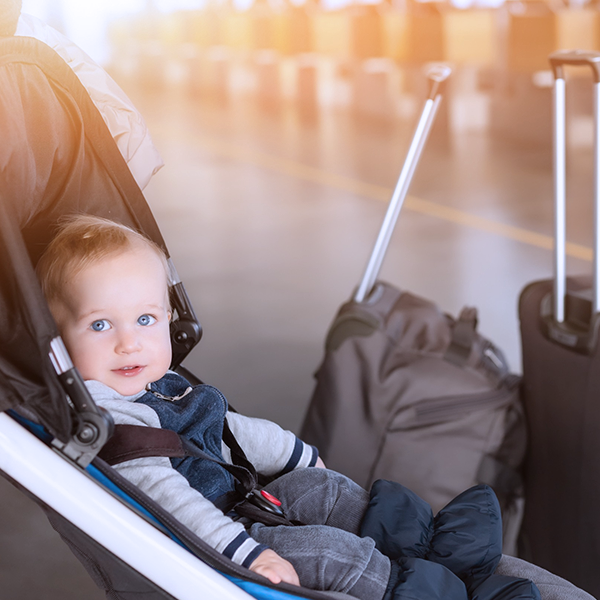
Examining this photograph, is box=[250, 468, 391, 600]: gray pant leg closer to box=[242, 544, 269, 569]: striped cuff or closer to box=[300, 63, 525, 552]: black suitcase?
box=[242, 544, 269, 569]: striped cuff

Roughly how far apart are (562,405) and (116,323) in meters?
0.96

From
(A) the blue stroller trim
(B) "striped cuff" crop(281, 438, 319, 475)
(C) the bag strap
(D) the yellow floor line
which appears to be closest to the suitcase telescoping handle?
(C) the bag strap

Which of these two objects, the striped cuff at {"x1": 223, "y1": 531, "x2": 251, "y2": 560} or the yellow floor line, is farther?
the yellow floor line

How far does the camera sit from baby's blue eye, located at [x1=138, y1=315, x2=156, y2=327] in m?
1.05

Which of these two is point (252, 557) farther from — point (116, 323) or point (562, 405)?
point (562, 405)

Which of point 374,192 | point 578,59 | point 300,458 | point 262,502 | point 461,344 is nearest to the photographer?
point 262,502

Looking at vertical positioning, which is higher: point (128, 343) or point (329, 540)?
point (128, 343)

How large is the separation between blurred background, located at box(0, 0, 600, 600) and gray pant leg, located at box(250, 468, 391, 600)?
700mm

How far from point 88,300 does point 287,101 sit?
9326mm

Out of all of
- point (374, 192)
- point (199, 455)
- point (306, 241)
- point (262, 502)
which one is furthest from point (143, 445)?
point (374, 192)

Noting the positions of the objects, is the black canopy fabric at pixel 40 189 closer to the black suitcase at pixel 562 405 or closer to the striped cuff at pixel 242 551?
the striped cuff at pixel 242 551

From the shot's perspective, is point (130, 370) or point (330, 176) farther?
point (330, 176)

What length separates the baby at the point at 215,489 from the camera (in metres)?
0.94

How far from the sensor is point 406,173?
69.7 inches
